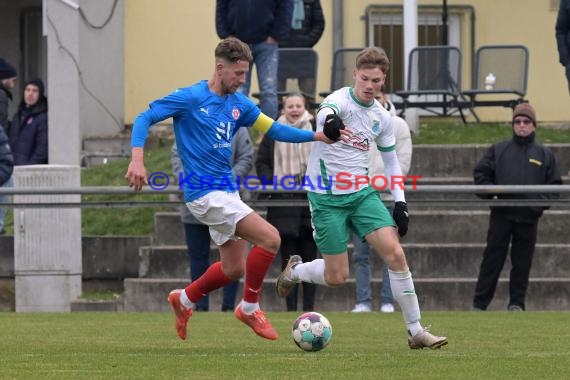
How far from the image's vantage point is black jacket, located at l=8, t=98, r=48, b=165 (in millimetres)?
18562

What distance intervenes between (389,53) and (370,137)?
41.1 ft

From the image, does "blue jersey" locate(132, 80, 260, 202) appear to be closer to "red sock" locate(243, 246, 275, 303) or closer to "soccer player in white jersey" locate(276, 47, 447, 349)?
"red sock" locate(243, 246, 275, 303)

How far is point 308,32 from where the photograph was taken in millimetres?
19641

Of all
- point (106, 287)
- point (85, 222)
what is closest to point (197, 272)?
point (106, 287)

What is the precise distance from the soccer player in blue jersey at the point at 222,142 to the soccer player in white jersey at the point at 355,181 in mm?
177

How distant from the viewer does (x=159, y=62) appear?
74.8ft

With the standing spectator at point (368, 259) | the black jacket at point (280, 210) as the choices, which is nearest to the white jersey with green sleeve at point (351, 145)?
the standing spectator at point (368, 259)

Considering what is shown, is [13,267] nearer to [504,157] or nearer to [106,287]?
[106,287]

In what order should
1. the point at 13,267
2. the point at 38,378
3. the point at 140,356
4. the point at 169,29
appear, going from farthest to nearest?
the point at 169,29, the point at 13,267, the point at 140,356, the point at 38,378

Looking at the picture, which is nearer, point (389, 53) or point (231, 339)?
point (231, 339)

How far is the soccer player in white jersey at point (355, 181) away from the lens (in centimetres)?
1051

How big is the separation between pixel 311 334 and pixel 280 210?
550 centimetres

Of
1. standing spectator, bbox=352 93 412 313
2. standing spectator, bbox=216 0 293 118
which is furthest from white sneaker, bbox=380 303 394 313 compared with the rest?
standing spectator, bbox=216 0 293 118

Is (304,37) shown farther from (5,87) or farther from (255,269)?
(255,269)
